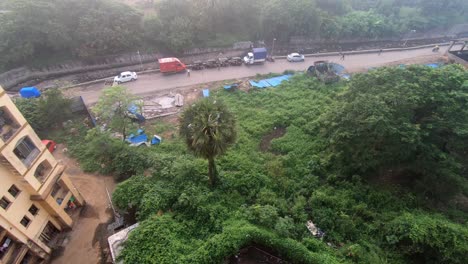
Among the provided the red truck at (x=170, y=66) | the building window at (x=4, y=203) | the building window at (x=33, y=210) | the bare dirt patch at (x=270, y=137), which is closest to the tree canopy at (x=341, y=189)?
the bare dirt patch at (x=270, y=137)

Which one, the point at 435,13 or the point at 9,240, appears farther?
the point at 435,13

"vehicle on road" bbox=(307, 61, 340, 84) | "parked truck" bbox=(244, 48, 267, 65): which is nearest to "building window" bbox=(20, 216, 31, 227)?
"parked truck" bbox=(244, 48, 267, 65)

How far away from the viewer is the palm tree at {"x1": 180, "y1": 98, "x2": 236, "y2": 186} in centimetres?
1670

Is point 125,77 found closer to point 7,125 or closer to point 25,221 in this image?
point 7,125

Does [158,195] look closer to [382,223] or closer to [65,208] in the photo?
[65,208]

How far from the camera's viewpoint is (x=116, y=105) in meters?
25.0

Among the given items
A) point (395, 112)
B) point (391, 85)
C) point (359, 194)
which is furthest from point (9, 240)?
point (391, 85)

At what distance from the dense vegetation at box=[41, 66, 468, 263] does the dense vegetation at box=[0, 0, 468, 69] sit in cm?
2086

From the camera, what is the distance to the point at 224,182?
69.7ft

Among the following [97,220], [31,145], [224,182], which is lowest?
[97,220]

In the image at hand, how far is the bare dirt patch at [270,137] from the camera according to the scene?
26.8 metres

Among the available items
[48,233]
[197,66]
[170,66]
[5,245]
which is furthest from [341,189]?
[170,66]

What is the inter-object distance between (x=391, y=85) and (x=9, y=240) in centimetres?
3285

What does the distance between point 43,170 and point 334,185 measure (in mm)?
24426
